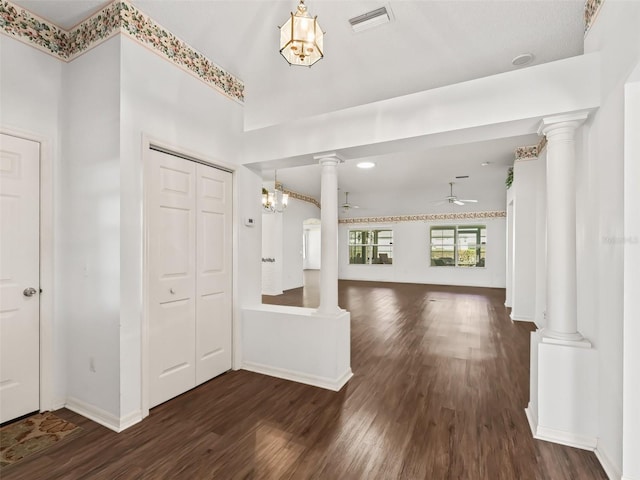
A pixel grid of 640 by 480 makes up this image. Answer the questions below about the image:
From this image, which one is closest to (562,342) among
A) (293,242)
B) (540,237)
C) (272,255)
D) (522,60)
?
(522,60)

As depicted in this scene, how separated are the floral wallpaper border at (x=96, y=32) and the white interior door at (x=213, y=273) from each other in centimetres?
100

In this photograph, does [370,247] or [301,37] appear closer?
[301,37]

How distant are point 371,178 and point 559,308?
20.3 ft

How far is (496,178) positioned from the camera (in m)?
8.20

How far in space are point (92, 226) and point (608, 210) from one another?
11.9ft

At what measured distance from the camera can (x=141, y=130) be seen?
234 cm

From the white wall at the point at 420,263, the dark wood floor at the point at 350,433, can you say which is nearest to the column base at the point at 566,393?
→ the dark wood floor at the point at 350,433

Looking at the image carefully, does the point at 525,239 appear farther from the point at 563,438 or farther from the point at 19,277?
the point at 19,277

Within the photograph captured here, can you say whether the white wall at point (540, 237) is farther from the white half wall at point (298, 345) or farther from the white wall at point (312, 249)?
the white wall at point (312, 249)

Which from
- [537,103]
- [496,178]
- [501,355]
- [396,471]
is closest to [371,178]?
[496,178]

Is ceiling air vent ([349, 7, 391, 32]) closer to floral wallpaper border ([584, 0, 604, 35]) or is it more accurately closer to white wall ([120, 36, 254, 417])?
floral wallpaper border ([584, 0, 604, 35])

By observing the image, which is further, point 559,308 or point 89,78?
point 89,78

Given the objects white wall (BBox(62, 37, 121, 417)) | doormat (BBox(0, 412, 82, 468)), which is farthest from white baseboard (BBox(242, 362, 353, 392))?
doormat (BBox(0, 412, 82, 468))

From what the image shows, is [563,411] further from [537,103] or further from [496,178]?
[496,178]
